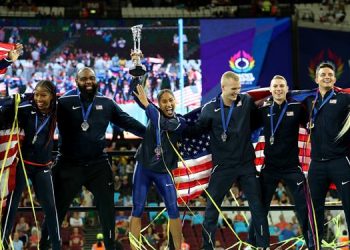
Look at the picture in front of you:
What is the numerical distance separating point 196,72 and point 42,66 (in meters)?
3.75

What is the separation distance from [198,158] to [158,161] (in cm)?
79

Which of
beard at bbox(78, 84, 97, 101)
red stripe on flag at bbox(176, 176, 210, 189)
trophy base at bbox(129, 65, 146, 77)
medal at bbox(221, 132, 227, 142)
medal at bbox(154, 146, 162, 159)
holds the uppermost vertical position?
trophy base at bbox(129, 65, 146, 77)

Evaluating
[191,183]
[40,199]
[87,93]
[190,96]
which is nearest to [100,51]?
[190,96]

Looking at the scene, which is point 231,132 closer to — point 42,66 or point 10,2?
point 42,66

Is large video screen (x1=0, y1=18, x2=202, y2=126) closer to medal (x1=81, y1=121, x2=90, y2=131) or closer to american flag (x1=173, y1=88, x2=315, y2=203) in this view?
american flag (x1=173, y1=88, x2=315, y2=203)

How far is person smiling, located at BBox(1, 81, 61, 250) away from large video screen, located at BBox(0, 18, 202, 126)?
10241 millimetres

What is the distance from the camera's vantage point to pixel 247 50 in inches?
658

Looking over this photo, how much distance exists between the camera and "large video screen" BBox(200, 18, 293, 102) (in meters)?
16.5

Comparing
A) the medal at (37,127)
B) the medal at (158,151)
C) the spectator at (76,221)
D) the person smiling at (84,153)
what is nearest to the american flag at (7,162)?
the medal at (37,127)

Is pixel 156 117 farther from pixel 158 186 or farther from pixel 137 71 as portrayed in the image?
pixel 158 186

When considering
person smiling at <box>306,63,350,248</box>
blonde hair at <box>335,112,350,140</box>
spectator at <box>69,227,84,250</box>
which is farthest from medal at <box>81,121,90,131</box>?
spectator at <box>69,227,84,250</box>

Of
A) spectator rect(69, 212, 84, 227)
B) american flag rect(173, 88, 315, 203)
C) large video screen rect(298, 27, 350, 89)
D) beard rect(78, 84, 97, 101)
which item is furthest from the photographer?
large video screen rect(298, 27, 350, 89)

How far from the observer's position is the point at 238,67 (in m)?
16.6

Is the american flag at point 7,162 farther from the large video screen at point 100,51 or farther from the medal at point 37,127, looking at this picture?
the large video screen at point 100,51
